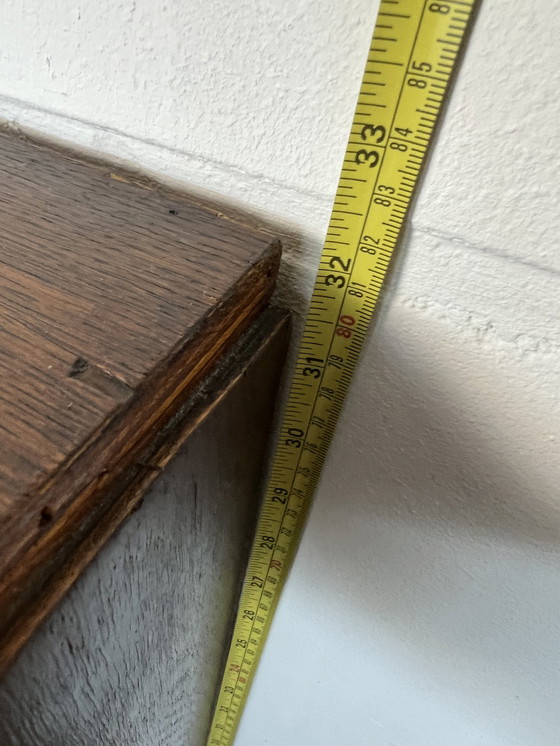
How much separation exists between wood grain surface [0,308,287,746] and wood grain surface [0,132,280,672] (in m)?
0.03

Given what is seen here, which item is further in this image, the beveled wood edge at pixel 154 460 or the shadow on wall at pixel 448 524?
the shadow on wall at pixel 448 524

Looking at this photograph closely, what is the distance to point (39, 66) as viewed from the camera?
42cm

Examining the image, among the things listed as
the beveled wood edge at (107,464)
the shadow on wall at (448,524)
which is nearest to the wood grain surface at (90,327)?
the beveled wood edge at (107,464)

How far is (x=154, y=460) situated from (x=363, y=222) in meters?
0.20

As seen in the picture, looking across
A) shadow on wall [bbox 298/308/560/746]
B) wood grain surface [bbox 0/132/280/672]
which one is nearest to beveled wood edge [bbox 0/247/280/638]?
wood grain surface [bbox 0/132/280/672]

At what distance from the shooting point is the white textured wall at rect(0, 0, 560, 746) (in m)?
0.30

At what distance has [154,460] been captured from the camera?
13.4 inches

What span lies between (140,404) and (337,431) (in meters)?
0.23

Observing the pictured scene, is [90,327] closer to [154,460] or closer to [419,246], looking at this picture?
[154,460]

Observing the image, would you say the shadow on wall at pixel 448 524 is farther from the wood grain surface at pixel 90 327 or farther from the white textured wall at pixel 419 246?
the wood grain surface at pixel 90 327

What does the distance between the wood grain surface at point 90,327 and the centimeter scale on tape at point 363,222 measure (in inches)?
2.1

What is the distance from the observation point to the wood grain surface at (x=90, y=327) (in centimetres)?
27

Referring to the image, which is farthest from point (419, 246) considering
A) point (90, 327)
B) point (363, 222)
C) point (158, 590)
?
point (158, 590)

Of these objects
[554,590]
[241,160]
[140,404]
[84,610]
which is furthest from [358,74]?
[554,590]
